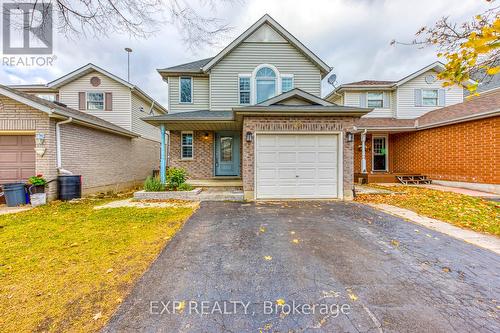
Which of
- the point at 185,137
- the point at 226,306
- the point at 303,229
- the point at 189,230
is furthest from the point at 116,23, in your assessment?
the point at 185,137

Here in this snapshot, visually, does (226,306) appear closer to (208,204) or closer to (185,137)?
(208,204)

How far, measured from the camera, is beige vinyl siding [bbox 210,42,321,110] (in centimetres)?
1198

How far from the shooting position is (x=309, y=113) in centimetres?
788

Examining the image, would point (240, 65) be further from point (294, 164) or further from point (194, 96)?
point (294, 164)

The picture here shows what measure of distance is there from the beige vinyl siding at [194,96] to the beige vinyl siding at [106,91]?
3.76 metres

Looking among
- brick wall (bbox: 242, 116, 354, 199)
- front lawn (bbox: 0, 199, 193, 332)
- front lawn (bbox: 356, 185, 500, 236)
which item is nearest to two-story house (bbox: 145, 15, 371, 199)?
brick wall (bbox: 242, 116, 354, 199)

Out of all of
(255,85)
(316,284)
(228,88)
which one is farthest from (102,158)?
(316,284)

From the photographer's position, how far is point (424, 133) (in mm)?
12875

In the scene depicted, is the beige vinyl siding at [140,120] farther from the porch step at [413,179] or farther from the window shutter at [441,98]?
the window shutter at [441,98]

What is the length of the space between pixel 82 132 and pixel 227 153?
275 inches

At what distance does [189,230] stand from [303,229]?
8.50 ft

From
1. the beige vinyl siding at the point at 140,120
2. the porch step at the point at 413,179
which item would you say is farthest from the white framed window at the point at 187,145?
the porch step at the point at 413,179

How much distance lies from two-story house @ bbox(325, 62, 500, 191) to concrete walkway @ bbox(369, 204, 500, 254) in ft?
22.9

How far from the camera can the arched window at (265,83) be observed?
12.0 metres
